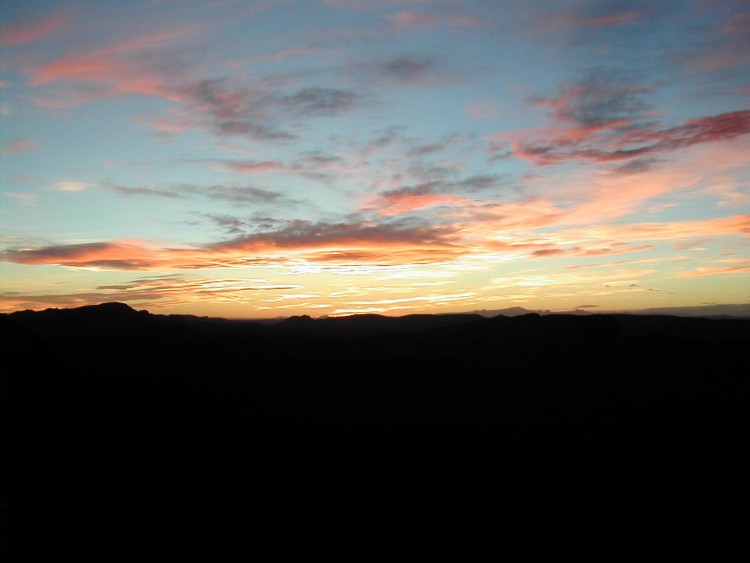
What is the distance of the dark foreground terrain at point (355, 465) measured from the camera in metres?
11.9

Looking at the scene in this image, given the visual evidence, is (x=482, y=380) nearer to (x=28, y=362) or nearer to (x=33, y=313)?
(x=28, y=362)

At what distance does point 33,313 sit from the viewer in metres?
63.8

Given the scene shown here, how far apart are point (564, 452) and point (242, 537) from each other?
11889mm

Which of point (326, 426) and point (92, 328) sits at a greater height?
point (92, 328)

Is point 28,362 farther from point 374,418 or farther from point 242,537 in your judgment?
point 374,418

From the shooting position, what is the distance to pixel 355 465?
17453 mm

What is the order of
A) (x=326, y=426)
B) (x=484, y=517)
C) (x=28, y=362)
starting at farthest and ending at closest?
1. (x=326, y=426)
2. (x=28, y=362)
3. (x=484, y=517)

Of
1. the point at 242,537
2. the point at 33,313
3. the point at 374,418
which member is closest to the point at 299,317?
the point at 33,313

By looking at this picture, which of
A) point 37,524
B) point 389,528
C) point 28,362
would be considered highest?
point 28,362

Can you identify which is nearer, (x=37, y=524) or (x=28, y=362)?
Result: (x=37, y=524)

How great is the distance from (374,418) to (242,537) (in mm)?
10649

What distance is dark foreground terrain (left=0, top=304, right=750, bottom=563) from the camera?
11930mm

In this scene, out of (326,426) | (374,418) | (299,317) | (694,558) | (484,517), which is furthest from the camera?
(299,317)

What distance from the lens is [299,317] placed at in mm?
123000
